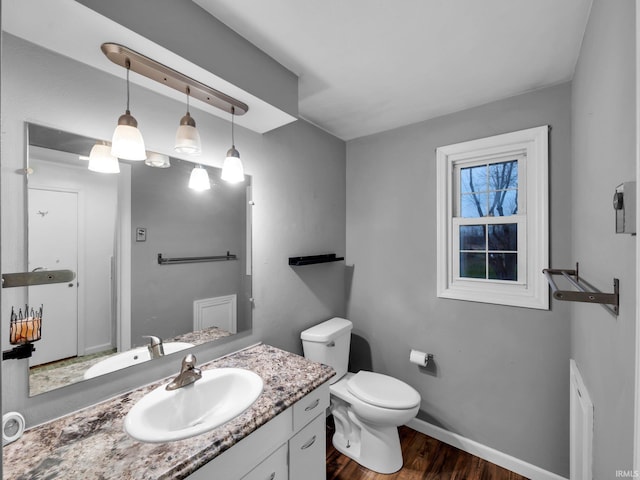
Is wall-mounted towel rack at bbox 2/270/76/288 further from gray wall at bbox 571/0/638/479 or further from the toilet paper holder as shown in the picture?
the toilet paper holder

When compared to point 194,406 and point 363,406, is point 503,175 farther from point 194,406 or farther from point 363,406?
point 194,406

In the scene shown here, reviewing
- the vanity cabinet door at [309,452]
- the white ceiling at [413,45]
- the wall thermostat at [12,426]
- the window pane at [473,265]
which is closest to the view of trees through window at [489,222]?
the window pane at [473,265]

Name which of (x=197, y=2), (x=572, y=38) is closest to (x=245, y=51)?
(x=197, y=2)

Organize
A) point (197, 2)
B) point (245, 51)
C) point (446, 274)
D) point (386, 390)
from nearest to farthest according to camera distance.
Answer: point (197, 2), point (245, 51), point (386, 390), point (446, 274)

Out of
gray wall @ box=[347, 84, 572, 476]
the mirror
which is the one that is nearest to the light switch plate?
the mirror

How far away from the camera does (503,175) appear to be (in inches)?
82.7

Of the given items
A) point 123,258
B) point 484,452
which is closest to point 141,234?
point 123,258

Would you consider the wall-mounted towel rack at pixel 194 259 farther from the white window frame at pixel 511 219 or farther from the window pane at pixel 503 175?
the window pane at pixel 503 175

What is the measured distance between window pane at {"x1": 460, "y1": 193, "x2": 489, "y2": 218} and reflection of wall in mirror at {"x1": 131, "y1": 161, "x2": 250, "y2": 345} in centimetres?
157

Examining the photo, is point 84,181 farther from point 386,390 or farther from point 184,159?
point 386,390

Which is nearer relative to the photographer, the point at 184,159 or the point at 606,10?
the point at 606,10

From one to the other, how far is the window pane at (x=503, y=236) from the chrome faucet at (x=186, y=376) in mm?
1977

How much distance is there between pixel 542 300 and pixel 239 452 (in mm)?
1862

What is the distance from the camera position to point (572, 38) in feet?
4.81
